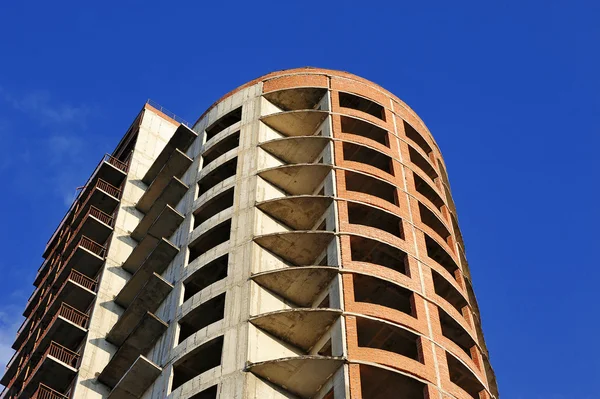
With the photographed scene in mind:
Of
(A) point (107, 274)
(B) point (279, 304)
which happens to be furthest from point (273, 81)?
(B) point (279, 304)

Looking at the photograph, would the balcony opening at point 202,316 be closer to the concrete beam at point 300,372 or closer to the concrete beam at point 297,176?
the concrete beam at point 300,372

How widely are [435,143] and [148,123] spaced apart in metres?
19.1

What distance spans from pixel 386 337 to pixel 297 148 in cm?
1264

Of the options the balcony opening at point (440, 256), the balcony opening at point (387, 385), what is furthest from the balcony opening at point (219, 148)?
the balcony opening at point (387, 385)

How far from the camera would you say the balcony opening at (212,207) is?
150 feet

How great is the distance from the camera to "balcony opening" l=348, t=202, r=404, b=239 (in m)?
42.4

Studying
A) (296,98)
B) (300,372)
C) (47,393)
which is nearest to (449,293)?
(300,372)

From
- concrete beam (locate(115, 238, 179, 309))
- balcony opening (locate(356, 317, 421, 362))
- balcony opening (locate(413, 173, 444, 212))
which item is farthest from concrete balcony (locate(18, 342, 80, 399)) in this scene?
balcony opening (locate(413, 173, 444, 212))

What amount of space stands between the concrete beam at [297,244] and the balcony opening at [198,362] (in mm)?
5371

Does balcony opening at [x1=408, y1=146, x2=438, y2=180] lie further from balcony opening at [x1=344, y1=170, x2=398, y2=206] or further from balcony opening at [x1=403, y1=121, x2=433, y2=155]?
balcony opening at [x1=344, y1=170, x2=398, y2=206]

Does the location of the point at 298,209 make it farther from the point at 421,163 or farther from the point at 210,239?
the point at 421,163

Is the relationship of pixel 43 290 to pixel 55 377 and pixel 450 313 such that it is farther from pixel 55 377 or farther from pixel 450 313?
pixel 450 313

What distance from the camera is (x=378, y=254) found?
41594 mm

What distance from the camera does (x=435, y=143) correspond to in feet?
182
